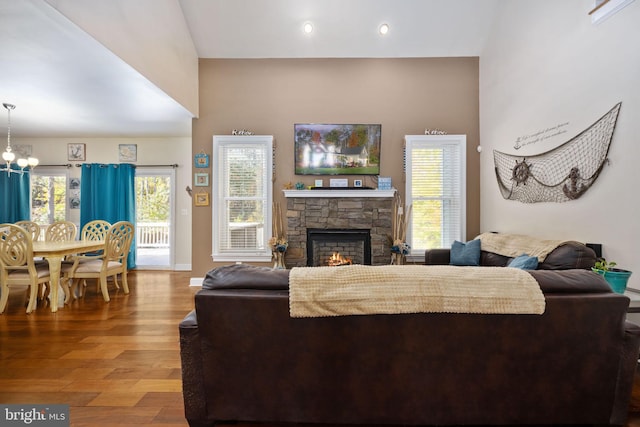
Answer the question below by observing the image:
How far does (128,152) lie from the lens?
6.55 m

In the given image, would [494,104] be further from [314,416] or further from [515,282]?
[314,416]

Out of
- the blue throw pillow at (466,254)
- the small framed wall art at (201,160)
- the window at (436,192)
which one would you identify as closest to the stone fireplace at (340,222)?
the window at (436,192)

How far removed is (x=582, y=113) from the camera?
305 cm

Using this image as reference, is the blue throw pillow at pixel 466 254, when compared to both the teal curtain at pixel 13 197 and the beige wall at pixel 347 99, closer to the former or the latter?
the beige wall at pixel 347 99

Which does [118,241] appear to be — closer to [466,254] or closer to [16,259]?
[16,259]

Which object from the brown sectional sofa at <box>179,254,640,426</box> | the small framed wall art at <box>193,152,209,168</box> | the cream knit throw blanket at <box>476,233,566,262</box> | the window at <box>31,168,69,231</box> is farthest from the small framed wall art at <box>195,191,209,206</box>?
the cream knit throw blanket at <box>476,233,566,262</box>

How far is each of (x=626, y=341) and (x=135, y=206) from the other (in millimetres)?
7092

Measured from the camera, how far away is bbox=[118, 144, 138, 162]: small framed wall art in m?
6.56

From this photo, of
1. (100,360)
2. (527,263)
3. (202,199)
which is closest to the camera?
(100,360)

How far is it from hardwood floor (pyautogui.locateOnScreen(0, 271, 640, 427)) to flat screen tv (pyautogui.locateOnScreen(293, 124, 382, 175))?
107 inches

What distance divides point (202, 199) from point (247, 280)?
12.8 feet

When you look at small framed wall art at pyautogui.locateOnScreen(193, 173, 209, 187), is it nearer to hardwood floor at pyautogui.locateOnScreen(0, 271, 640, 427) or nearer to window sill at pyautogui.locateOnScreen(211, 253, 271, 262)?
window sill at pyautogui.locateOnScreen(211, 253, 271, 262)

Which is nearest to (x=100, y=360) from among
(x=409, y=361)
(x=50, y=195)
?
(x=409, y=361)

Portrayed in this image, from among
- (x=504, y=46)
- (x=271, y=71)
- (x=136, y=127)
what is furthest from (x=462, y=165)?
(x=136, y=127)
